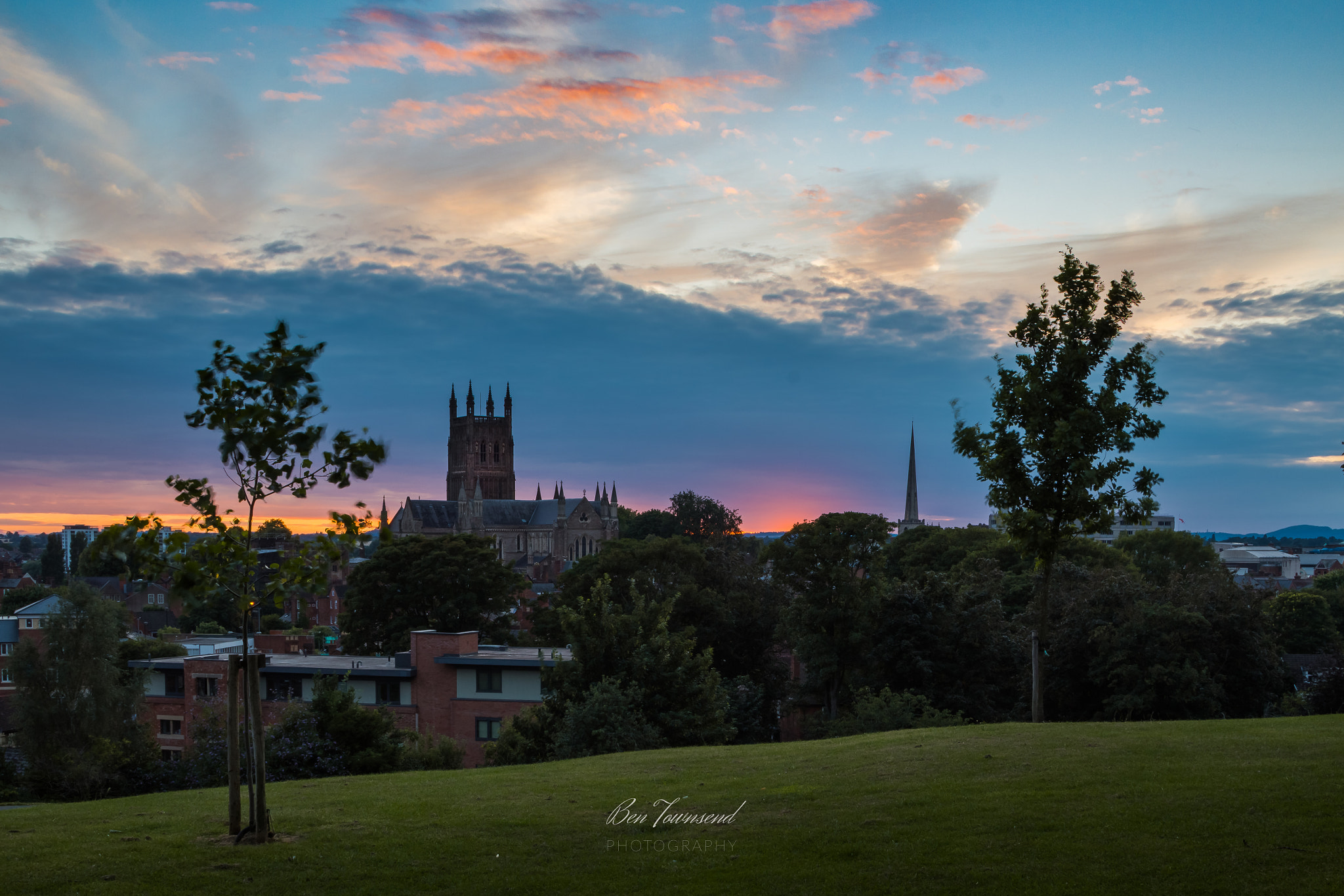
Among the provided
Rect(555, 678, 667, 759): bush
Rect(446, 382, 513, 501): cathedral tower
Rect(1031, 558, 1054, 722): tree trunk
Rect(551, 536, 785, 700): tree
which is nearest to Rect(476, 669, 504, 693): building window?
Rect(551, 536, 785, 700): tree

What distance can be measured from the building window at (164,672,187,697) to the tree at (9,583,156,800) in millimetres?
1775

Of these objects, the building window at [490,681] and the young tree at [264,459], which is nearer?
the young tree at [264,459]

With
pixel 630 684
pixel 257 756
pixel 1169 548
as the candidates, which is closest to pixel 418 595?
pixel 630 684

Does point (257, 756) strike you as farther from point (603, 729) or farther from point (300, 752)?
point (603, 729)

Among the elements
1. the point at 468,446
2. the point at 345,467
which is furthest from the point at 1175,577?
the point at 468,446

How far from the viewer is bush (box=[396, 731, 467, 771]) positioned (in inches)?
1128

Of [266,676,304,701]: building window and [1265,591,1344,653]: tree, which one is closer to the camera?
[266,676,304,701]: building window

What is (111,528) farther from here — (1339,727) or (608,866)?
(1339,727)

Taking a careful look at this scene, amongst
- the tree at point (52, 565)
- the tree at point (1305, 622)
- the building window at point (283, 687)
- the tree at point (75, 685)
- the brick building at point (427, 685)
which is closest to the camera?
the brick building at point (427, 685)

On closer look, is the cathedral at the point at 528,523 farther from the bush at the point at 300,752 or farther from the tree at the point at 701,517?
the bush at the point at 300,752

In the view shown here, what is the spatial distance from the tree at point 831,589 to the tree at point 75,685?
28.3m

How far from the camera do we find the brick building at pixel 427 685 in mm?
45156

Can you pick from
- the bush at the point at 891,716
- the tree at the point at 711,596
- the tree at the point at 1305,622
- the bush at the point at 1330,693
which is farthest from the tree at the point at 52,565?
the bush at the point at 1330,693

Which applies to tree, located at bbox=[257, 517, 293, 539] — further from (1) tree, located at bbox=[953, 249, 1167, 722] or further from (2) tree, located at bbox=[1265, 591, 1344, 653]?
(2) tree, located at bbox=[1265, 591, 1344, 653]
